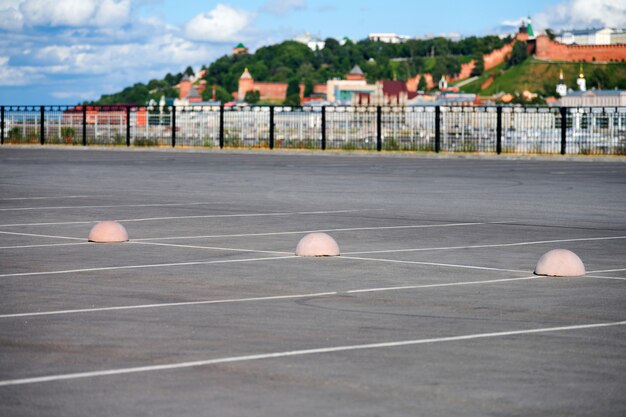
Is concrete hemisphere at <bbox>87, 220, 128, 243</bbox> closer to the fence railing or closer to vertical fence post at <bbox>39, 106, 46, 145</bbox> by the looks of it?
the fence railing

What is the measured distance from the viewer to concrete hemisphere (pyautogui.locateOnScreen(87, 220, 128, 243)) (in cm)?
1407

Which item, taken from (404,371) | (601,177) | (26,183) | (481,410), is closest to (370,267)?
(404,371)

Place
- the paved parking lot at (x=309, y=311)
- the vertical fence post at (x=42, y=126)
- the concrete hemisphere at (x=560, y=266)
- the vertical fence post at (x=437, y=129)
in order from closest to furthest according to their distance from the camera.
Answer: the paved parking lot at (x=309, y=311)
the concrete hemisphere at (x=560, y=266)
the vertical fence post at (x=437, y=129)
the vertical fence post at (x=42, y=126)

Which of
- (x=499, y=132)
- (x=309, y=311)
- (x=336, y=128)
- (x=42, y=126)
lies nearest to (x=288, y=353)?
(x=309, y=311)

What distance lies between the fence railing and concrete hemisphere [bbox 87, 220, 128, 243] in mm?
32153

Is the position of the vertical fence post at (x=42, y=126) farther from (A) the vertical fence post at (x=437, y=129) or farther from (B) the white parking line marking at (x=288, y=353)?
(B) the white parking line marking at (x=288, y=353)

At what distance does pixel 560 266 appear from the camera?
1143 cm

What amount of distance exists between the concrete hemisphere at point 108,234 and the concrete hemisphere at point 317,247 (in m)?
2.41

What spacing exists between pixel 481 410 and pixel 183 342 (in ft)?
8.15

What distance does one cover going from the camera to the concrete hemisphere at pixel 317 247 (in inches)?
506

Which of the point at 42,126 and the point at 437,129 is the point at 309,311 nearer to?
the point at 437,129

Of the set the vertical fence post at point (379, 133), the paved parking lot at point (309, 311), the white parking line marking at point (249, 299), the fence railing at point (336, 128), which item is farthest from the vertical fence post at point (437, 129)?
the white parking line marking at point (249, 299)

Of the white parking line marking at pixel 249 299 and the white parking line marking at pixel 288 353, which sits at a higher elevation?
the white parking line marking at pixel 249 299

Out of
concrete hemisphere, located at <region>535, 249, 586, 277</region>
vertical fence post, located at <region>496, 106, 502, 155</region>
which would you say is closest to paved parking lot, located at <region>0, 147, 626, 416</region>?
concrete hemisphere, located at <region>535, 249, 586, 277</region>
